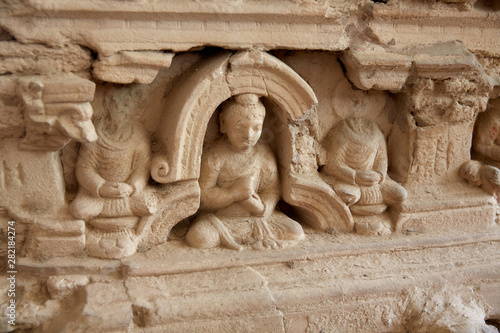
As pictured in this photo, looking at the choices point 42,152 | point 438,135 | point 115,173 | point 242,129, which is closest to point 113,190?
point 115,173

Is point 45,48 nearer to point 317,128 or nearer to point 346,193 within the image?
point 317,128

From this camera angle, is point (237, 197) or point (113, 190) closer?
point (113, 190)

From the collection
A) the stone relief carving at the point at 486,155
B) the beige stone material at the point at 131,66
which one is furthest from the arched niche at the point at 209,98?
the stone relief carving at the point at 486,155

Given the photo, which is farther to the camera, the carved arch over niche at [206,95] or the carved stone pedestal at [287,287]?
the carved arch over niche at [206,95]

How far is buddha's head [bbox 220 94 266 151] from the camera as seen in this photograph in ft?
9.68

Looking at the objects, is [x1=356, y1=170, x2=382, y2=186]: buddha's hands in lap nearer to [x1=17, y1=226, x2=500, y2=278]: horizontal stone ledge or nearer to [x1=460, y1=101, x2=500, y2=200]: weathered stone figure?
[x1=17, y1=226, x2=500, y2=278]: horizontal stone ledge

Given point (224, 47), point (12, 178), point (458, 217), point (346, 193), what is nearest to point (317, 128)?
point (346, 193)

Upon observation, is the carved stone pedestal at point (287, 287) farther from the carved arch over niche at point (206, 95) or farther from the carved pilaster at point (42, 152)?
the carved arch over niche at point (206, 95)

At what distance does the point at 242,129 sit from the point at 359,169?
37.4 inches

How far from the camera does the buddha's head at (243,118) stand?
116 inches

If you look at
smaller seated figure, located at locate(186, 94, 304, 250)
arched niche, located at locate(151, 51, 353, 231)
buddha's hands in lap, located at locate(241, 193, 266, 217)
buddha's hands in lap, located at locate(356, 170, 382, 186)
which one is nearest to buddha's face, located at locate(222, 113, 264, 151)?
smaller seated figure, located at locate(186, 94, 304, 250)

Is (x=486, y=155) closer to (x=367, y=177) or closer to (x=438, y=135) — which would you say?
(x=438, y=135)

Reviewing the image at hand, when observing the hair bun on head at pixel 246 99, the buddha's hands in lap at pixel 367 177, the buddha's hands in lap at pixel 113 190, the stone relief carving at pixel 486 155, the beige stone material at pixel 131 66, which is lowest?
the buddha's hands in lap at pixel 113 190

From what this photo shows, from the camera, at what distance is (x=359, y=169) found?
11.1 ft
